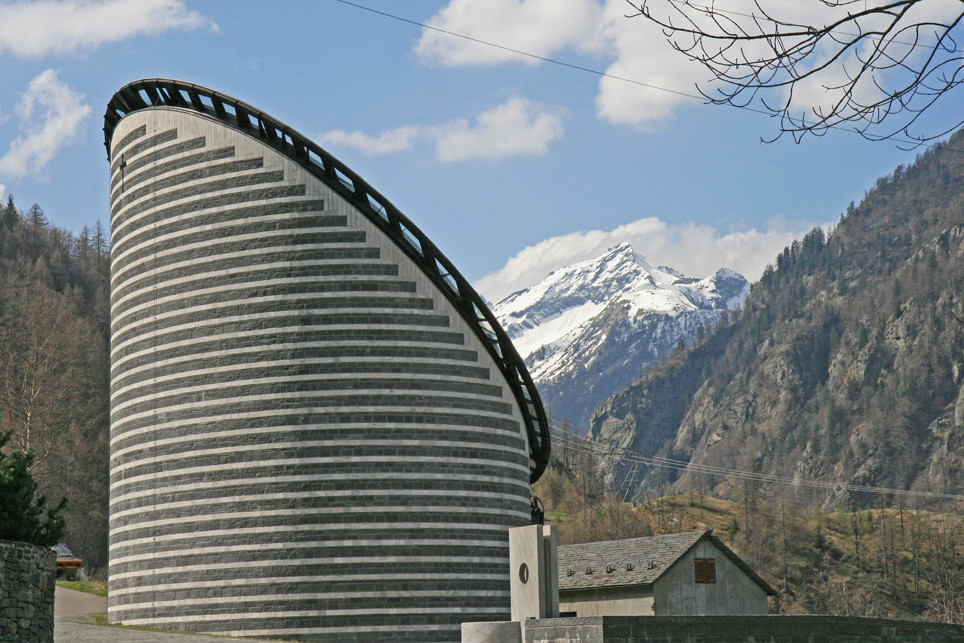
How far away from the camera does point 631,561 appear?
→ 40500 millimetres

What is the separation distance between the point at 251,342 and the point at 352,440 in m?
5.68

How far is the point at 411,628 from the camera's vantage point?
40250mm

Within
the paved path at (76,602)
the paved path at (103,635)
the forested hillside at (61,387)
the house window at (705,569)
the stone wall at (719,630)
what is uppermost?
the forested hillside at (61,387)

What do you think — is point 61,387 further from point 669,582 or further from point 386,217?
point 669,582

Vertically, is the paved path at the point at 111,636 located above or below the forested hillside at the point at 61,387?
below

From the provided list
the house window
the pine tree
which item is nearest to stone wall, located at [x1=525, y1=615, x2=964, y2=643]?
the house window

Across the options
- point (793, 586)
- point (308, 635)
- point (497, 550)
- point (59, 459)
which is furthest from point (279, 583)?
point (793, 586)

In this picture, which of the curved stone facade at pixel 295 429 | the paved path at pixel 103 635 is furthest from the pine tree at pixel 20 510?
the curved stone facade at pixel 295 429

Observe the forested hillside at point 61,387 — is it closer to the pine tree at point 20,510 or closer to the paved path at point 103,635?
the paved path at point 103,635

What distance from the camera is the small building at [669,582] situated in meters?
38.5

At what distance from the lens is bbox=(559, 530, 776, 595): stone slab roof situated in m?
38.9

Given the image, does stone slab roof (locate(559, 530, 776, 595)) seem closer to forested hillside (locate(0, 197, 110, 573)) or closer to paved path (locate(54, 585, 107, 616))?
paved path (locate(54, 585, 107, 616))

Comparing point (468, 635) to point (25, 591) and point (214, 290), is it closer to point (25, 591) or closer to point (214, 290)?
point (25, 591)

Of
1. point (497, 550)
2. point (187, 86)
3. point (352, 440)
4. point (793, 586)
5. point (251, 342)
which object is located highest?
point (187, 86)
